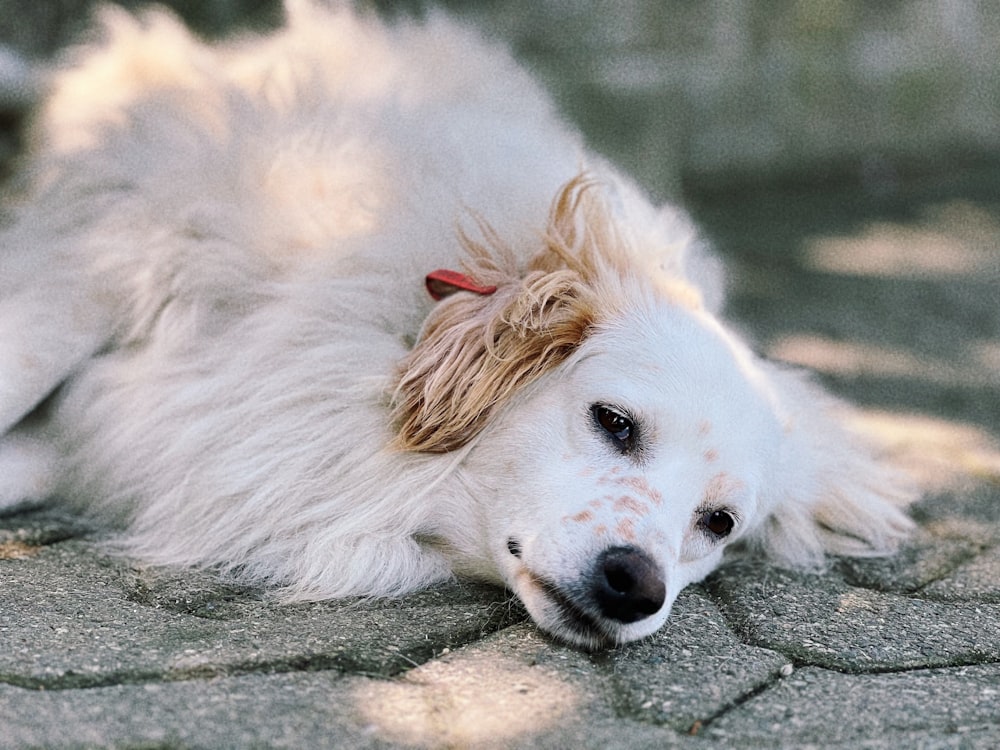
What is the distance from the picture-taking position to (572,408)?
2238 millimetres

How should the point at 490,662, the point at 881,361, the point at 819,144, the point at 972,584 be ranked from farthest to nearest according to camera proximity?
the point at 819,144, the point at 881,361, the point at 972,584, the point at 490,662

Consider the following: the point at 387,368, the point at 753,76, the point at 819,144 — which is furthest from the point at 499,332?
the point at 819,144

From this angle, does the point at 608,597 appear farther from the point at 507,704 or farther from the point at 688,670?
the point at 507,704

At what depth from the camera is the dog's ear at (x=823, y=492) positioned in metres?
2.62

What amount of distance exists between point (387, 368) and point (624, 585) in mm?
704

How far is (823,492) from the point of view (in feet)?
8.91

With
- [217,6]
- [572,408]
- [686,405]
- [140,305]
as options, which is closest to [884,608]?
[686,405]

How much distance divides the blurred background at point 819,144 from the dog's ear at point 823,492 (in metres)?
0.64

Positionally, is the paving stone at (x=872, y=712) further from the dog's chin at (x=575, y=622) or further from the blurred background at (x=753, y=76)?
the blurred background at (x=753, y=76)

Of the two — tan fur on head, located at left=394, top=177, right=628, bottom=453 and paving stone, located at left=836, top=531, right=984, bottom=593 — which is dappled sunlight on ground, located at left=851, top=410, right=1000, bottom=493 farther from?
tan fur on head, located at left=394, top=177, right=628, bottom=453

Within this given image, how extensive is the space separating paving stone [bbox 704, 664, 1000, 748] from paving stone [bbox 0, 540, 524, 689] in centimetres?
51

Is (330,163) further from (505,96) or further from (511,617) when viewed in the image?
(511,617)

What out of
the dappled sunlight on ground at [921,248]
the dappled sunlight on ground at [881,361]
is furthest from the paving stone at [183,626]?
the dappled sunlight on ground at [921,248]

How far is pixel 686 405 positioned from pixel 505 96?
1286 mm
